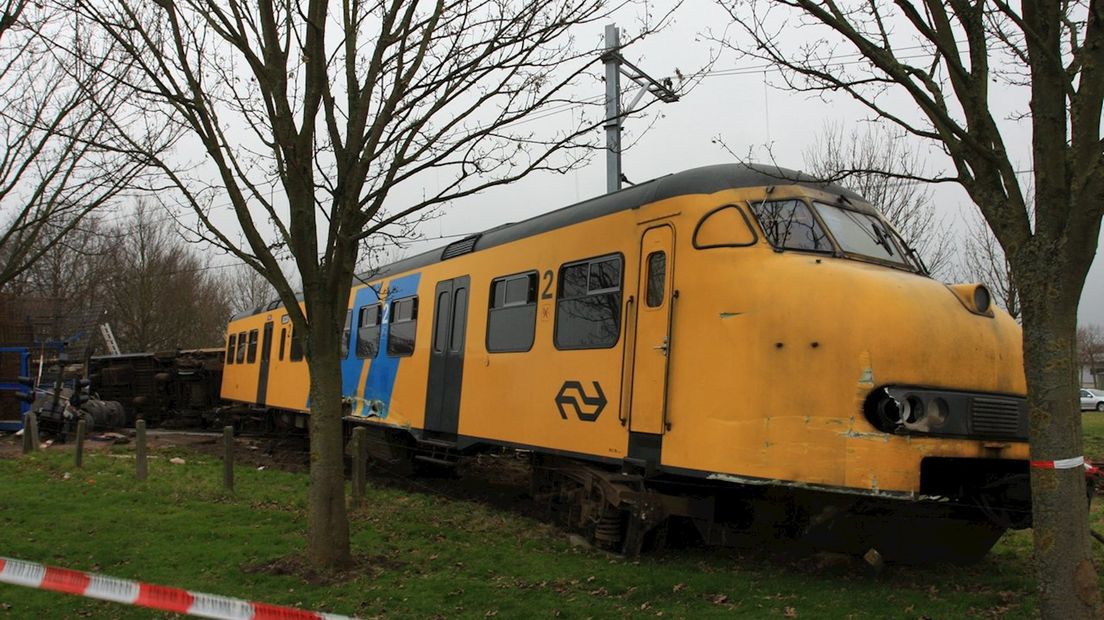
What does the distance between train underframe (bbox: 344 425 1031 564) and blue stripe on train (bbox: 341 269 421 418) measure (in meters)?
4.52

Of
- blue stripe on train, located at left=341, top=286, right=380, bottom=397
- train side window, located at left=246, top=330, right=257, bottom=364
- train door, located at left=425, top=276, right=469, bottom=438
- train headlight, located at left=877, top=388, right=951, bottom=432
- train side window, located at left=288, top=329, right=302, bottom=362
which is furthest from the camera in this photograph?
train side window, located at left=246, top=330, right=257, bottom=364

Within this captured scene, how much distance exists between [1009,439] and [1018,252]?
6.10 feet

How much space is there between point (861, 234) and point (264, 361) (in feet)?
47.7

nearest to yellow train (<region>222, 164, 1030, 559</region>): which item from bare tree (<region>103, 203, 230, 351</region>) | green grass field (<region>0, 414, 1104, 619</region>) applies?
green grass field (<region>0, 414, 1104, 619</region>)

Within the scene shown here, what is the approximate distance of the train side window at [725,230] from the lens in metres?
6.25

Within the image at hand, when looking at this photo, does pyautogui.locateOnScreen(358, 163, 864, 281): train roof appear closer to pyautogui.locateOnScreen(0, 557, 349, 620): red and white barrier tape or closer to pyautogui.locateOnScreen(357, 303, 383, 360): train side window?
pyautogui.locateOnScreen(357, 303, 383, 360): train side window

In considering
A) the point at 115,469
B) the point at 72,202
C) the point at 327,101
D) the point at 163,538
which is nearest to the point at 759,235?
the point at 327,101

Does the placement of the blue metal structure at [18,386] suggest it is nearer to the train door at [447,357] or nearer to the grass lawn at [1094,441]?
the train door at [447,357]

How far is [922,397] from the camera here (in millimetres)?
5383

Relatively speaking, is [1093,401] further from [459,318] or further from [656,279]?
[656,279]

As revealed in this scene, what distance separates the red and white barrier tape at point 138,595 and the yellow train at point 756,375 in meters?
3.04

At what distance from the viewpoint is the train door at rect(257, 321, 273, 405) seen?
1794 centimetres

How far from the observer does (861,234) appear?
22.1 ft

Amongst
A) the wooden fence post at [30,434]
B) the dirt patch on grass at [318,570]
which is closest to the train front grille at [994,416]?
the dirt patch on grass at [318,570]
